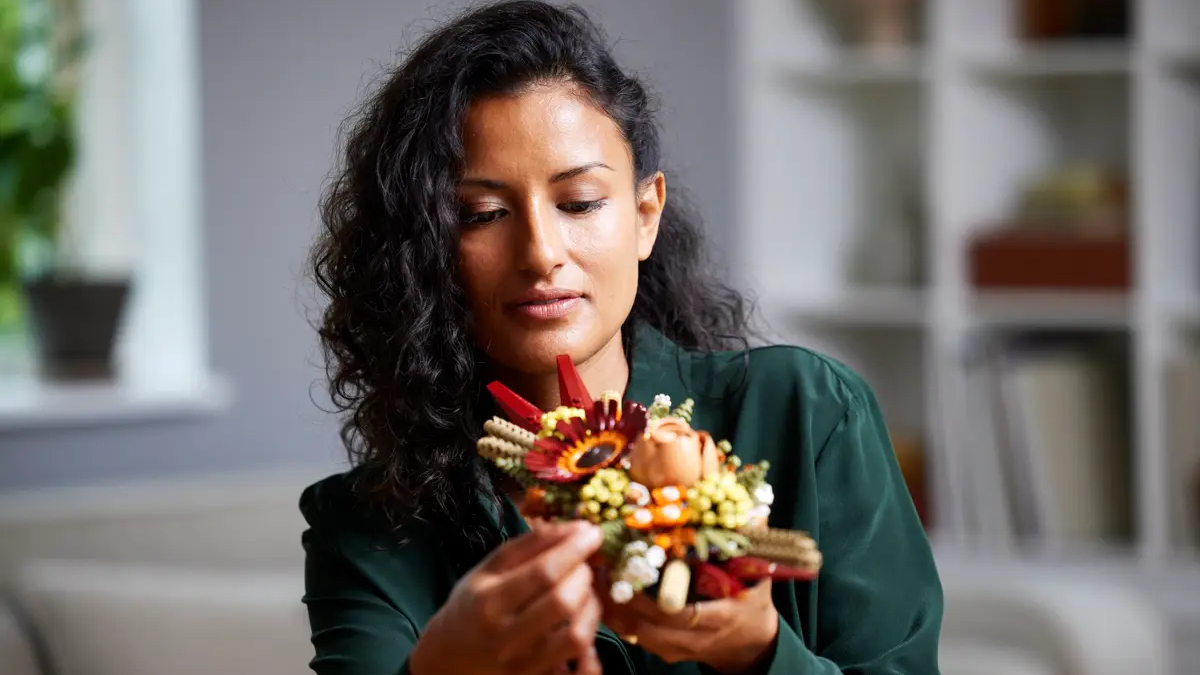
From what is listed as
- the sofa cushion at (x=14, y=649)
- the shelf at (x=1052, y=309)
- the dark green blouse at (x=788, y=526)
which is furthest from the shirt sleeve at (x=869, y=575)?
the shelf at (x=1052, y=309)

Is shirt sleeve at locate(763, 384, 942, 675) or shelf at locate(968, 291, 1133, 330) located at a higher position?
shirt sleeve at locate(763, 384, 942, 675)

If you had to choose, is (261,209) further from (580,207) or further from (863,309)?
(580,207)

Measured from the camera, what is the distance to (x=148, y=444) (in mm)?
2145

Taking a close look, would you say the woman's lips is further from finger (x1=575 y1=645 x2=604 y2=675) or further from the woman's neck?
finger (x1=575 y1=645 x2=604 y2=675)

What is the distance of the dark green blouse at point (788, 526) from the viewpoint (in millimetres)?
879

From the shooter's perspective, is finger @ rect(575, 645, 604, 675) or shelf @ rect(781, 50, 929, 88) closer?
finger @ rect(575, 645, 604, 675)

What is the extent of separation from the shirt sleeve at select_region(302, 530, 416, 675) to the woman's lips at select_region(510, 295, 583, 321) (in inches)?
9.8

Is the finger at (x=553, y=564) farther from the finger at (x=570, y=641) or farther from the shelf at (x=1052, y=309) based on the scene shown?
the shelf at (x=1052, y=309)

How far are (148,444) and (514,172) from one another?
1532 millimetres

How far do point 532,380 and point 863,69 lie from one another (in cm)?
179

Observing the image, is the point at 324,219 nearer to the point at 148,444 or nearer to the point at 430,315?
the point at 430,315

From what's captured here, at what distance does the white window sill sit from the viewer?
2.01 metres

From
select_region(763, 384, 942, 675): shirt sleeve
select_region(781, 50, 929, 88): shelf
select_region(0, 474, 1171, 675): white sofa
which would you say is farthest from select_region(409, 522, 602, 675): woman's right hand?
select_region(781, 50, 929, 88): shelf

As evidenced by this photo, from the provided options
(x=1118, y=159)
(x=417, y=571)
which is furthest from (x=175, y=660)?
(x=1118, y=159)
